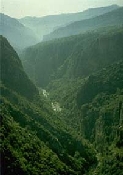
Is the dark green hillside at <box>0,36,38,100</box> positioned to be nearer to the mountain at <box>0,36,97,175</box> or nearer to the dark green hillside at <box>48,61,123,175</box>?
the mountain at <box>0,36,97,175</box>

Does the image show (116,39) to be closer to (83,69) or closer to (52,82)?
(83,69)

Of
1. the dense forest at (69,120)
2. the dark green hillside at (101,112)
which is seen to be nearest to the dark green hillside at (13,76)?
the dense forest at (69,120)

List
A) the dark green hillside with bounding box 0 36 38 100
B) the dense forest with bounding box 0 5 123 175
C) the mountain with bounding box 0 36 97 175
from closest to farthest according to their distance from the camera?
the mountain with bounding box 0 36 97 175 < the dense forest with bounding box 0 5 123 175 < the dark green hillside with bounding box 0 36 38 100

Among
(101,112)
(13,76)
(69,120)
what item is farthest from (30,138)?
(69,120)

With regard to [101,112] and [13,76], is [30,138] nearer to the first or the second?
[101,112]

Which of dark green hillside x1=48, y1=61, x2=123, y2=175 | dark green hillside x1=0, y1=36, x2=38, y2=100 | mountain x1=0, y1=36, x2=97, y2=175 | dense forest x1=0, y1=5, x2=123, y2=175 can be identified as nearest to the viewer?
mountain x1=0, y1=36, x2=97, y2=175

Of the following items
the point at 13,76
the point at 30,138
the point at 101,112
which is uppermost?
the point at 13,76

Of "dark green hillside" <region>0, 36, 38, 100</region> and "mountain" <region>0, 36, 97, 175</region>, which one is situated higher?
"dark green hillside" <region>0, 36, 38, 100</region>

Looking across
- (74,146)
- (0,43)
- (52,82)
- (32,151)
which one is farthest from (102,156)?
(52,82)

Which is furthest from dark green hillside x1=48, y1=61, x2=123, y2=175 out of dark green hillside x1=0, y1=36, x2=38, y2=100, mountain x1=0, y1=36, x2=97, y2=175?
dark green hillside x1=0, y1=36, x2=38, y2=100
